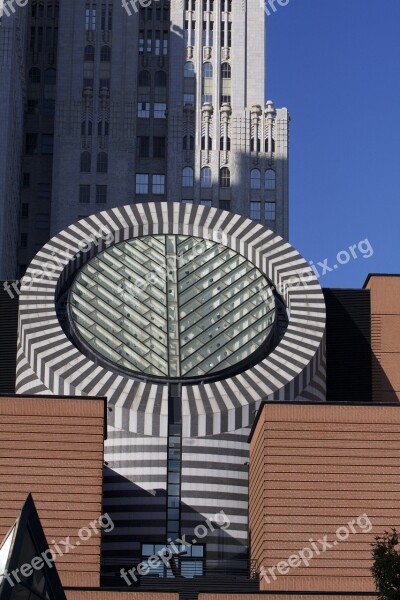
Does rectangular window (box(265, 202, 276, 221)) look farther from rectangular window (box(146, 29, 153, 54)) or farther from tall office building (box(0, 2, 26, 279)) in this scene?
tall office building (box(0, 2, 26, 279))

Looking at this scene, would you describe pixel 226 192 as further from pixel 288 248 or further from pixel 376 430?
pixel 376 430

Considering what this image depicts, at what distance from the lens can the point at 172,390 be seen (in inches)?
2827

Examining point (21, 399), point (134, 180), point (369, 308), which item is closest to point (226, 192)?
point (134, 180)

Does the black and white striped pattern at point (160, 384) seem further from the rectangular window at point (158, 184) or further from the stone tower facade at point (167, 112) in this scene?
the rectangular window at point (158, 184)

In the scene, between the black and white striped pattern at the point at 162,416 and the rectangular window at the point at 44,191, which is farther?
the rectangular window at the point at 44,191

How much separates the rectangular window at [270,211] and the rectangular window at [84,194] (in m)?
16.1

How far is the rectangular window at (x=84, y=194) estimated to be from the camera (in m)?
145

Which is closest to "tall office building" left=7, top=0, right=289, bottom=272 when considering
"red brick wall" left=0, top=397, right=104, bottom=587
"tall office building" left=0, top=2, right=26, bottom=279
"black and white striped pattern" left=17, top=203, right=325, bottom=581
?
"tall office building" left=0, top=2, right=26, bottom=279

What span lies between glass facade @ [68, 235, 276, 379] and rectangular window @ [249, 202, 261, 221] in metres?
63.8

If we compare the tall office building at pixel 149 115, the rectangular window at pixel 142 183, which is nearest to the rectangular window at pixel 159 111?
the tall office building at pixel 149 115

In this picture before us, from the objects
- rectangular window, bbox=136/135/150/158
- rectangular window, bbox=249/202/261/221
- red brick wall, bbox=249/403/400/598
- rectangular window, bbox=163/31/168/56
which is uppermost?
rectangular window, bbox=163/31/168/56

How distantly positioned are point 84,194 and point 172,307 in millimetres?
68097

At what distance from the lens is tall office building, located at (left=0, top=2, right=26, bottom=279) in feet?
441

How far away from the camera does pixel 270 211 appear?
145 m
